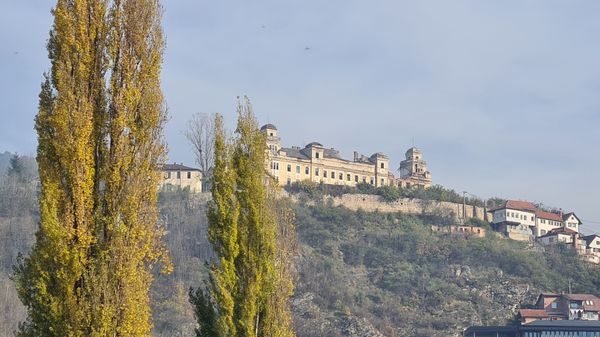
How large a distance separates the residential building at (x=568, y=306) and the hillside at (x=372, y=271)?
306cm

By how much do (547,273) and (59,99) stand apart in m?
82.5

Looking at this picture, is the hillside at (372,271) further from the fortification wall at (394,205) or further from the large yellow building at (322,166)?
the large yellow building at (322,166)

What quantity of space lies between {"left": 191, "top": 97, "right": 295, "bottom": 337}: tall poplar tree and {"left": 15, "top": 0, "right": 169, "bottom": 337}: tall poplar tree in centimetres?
544

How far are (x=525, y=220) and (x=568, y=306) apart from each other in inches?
986

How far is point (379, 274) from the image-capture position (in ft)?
283

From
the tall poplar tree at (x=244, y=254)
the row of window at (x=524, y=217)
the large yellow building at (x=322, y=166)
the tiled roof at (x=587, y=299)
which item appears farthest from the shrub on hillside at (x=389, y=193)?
the tall poplar tree at (x=244, y=254)

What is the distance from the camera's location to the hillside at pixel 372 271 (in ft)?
242

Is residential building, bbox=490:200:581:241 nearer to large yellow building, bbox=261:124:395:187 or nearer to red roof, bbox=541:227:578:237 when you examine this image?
red roof, bbox=541:227:578:237

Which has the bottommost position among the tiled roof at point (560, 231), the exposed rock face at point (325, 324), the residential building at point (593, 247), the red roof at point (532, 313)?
the exposed rock face at point (325, 324)

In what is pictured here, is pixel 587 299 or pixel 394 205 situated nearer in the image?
pixel 587 299

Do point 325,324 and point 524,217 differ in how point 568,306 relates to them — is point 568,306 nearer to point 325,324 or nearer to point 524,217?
point 325,324

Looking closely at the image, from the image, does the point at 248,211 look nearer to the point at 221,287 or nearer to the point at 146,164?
the point at 221,287

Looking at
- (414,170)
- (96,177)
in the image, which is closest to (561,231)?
(414,170)

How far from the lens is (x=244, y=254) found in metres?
22.7
